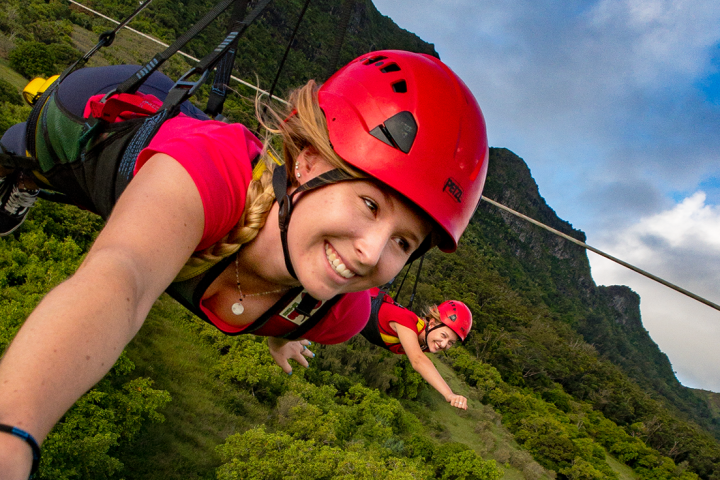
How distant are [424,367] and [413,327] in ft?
3.41

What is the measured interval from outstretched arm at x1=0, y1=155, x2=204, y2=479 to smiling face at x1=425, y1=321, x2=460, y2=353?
218 inches

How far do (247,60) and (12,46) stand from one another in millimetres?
33456

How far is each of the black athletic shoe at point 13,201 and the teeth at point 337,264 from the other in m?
2.20

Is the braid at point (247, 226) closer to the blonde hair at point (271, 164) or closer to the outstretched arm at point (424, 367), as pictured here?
the blonde hair at point (271, 164)

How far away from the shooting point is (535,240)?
128m

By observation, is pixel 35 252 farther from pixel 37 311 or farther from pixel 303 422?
pixel 37 311

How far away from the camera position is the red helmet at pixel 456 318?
6.51 m

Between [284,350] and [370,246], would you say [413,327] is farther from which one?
[370,246]

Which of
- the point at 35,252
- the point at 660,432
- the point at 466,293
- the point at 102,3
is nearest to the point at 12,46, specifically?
the point at 35,252

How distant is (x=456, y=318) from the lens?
6.57 m

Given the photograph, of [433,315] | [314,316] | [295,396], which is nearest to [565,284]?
[295,396]

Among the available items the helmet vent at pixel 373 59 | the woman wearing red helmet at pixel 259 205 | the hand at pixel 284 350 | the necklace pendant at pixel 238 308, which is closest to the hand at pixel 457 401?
the hand at pixel 284 350

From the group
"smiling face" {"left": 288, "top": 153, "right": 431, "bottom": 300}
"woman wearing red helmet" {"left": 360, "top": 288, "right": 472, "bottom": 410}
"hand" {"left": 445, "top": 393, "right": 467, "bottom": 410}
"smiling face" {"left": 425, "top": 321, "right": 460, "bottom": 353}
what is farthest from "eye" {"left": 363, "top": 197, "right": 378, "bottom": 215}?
"smiling face" {"left": 425, "top": 321, "right": 460, "bottom": 353}

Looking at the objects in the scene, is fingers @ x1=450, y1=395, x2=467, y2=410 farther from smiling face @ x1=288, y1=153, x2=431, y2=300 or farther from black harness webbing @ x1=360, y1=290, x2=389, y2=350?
Result: smiling face @ x1=288, y1=153, x2=431, y2=300
